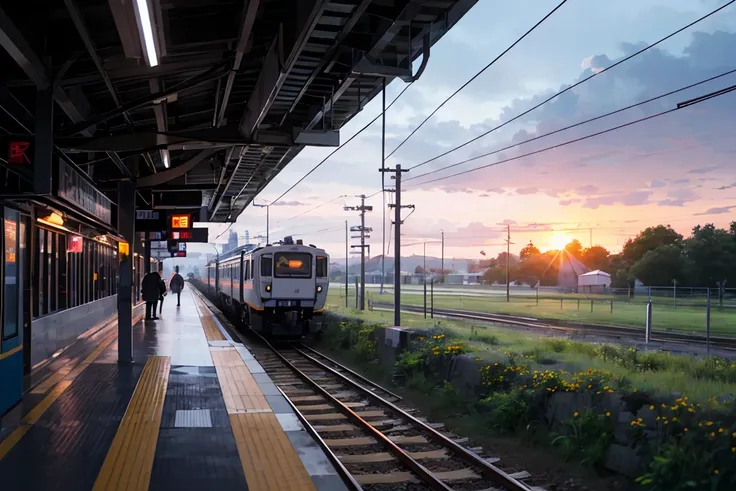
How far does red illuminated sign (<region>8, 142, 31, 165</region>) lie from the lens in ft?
22.7

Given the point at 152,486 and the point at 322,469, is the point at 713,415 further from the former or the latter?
the point at 152,486

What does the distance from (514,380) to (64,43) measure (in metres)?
6.86

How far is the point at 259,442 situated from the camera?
6.52 metres

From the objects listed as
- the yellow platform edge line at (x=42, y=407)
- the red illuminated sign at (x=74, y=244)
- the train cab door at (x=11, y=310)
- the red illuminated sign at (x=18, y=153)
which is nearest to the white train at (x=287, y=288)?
the red illuminated sign at (x=74, y=244)

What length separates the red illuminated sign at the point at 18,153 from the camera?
6926mm

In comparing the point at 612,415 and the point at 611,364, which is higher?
the point at 611,364

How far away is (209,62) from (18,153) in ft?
8.29

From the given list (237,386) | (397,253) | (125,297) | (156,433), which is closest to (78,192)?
(125,297)

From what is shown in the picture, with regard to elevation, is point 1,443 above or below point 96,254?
below

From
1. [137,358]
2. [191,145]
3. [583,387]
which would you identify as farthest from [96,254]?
[583,387]

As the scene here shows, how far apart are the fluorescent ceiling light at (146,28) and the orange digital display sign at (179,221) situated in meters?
11.0

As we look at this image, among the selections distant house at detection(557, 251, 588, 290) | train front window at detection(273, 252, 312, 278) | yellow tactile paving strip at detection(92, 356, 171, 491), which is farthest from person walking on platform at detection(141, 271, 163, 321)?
distant house at detection(557, 251, 588, 290)

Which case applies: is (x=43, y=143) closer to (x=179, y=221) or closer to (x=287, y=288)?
(x=179, y=221)

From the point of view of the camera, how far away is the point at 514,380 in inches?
366
